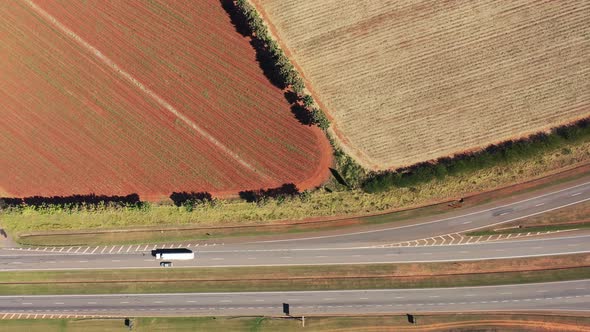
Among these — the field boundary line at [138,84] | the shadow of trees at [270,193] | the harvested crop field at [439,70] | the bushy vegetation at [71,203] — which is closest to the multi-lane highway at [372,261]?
the shadow of trees at [270,193]

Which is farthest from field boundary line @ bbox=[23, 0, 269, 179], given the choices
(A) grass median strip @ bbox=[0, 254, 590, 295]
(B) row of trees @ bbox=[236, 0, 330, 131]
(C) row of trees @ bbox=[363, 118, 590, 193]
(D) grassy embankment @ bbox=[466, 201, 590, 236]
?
(D) grassy embankment @ bbox=[466, 201, 590, 236]

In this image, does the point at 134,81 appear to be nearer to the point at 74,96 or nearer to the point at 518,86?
the point at 74,96

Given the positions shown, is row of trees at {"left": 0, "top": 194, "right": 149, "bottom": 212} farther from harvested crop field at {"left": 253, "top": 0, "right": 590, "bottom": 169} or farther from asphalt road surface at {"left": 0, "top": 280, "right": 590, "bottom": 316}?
harvested crop field at {"left": 253, "top": 0, "right": 590, "bottom": 169}

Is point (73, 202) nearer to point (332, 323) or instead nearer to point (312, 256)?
point (312, 256)

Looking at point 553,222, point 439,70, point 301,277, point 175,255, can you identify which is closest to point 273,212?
point 301,277

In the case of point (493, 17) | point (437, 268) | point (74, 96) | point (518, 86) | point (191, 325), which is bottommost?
point (191, 325)

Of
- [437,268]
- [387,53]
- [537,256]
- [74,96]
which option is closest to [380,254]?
[437,268]
